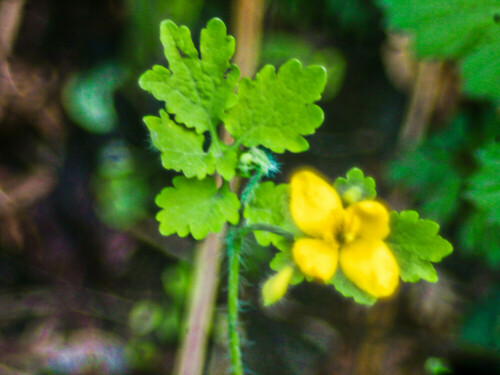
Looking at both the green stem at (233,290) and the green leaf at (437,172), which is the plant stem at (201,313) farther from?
the green stem at (233,290)

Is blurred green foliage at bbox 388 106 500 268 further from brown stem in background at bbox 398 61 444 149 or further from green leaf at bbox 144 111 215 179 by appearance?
green leaf at bbox 144 111 215 179

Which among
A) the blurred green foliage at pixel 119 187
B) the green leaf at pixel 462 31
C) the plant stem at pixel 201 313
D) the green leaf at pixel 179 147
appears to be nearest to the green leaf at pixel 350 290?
the green leaf at pixel 179 147

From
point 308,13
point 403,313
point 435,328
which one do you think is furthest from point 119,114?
point 435,328

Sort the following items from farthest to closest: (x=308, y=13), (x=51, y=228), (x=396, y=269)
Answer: (x=51, y=228), (x=308, y=13), (x=396, y=269)

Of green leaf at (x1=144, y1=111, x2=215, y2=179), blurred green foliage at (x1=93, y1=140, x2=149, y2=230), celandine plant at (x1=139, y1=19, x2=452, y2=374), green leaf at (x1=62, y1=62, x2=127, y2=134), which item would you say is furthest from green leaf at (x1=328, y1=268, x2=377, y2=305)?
green leaf at (x1=62, y1=62, x2=127, y2=134)

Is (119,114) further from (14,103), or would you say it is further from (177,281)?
(177,281)

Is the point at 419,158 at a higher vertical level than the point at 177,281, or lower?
higher
